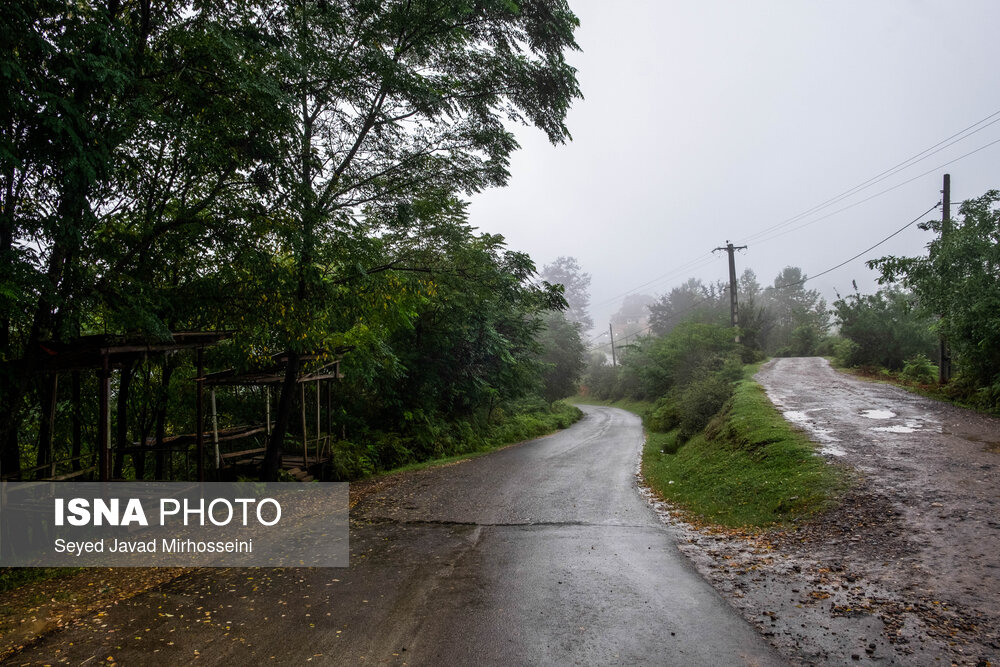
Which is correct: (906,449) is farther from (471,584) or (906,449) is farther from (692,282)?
(692,282)

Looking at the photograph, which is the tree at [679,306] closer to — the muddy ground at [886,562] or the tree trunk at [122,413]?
the muddy ground at [886,562]

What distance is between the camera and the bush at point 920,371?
752 inches

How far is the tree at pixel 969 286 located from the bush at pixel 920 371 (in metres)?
5.21

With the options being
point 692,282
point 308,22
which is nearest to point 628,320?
point 692,282

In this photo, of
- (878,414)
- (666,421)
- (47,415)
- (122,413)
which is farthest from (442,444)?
(878,414)

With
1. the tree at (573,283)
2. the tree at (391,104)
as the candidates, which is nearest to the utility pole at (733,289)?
the tree at (391,104)

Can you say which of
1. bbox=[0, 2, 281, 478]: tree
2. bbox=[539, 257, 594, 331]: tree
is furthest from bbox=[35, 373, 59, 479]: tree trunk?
bbox=[539, 257, 594, 331]: tree

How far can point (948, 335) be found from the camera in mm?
14117

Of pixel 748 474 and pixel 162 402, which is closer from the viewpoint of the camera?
pixel 748 474

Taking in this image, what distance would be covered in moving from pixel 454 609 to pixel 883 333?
27.2m

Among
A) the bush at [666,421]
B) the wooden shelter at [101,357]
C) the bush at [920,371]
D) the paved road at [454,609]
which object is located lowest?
the bush at [666,421]

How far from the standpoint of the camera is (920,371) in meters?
19.9

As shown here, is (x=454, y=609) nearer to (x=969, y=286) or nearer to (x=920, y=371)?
(x=969, y=286)

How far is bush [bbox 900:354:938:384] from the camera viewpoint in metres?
19.1
